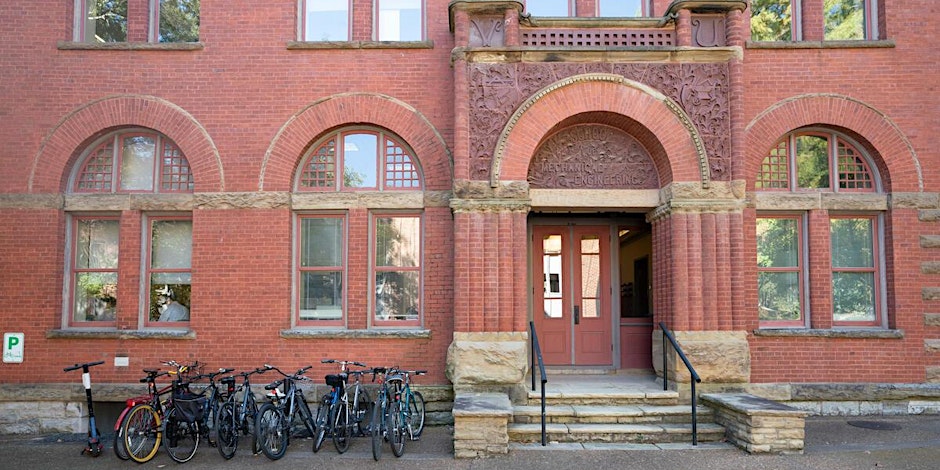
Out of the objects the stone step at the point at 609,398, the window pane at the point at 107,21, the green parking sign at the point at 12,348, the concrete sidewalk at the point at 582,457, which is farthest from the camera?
the window pane at the point at 107,21

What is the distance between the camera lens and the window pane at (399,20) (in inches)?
429

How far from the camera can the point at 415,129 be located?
10.4m

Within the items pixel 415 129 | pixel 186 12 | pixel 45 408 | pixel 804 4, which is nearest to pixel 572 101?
pixel 415 129

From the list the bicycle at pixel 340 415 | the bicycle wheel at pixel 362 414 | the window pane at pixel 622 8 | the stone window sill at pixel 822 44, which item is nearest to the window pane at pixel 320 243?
the bicycle wheel at pixel 362 414

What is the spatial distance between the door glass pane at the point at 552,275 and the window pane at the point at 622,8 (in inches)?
147

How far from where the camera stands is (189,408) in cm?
848

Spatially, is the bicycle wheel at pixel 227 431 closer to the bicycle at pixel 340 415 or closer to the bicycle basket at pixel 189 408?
the bicycle basket at pixel 189 408

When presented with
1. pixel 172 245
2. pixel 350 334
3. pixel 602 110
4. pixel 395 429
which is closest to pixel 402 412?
pixel 395 429

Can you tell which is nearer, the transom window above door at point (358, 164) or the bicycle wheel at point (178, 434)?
the bicycle wheel at point (178, 434)

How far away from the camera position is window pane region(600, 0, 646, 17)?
1088 cm

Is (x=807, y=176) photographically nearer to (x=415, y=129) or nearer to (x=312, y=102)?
(x=415, y=129)

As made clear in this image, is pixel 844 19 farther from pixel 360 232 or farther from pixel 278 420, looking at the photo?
pixel 278 420

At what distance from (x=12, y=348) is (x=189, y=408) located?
3911 millimetres

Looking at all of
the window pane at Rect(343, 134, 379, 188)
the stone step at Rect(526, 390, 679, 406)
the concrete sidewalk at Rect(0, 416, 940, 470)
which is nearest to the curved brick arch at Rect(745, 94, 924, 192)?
the stone step at Rect(526, 390, 679, 406)
